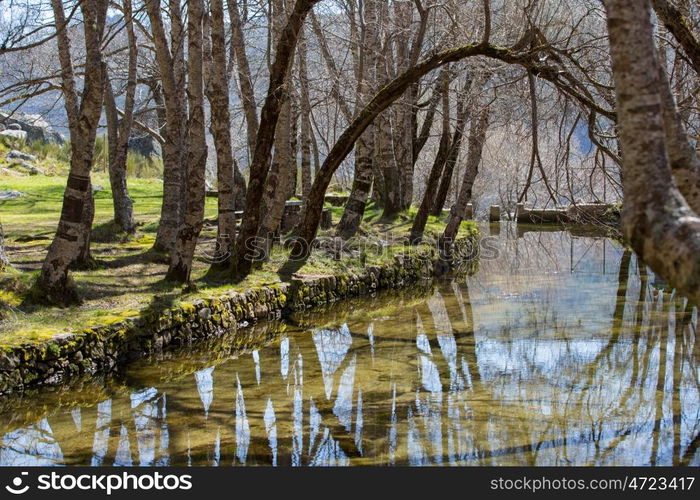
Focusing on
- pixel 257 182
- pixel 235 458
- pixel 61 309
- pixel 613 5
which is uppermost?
pixel 613 5

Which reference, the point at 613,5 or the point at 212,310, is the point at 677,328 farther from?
the point at 613,5

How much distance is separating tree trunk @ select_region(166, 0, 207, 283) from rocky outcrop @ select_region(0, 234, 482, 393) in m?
0.72

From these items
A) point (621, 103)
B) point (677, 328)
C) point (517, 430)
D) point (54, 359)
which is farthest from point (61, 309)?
point (677, 328)

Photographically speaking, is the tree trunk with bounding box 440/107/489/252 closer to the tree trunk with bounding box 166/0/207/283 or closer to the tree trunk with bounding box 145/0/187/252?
the tree trunk with bounding box 145/0/187/252

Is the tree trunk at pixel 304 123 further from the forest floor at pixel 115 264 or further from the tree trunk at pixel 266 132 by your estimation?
the tree trunk at pixel 266 132

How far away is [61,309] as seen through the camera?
9.06 meters

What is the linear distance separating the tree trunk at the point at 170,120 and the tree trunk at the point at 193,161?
30.9 inches

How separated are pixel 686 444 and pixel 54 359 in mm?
5753

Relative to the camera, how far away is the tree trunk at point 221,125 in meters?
11.1

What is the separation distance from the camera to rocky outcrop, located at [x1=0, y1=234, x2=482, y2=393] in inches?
310

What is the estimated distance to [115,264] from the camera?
475 inches

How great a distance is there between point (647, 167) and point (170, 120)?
9.51 meters

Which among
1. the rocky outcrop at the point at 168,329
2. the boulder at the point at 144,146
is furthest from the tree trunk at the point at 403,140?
the boulder at the point at 144,146

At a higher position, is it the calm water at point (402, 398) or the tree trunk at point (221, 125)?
the tree trunk at point (221, 125)
